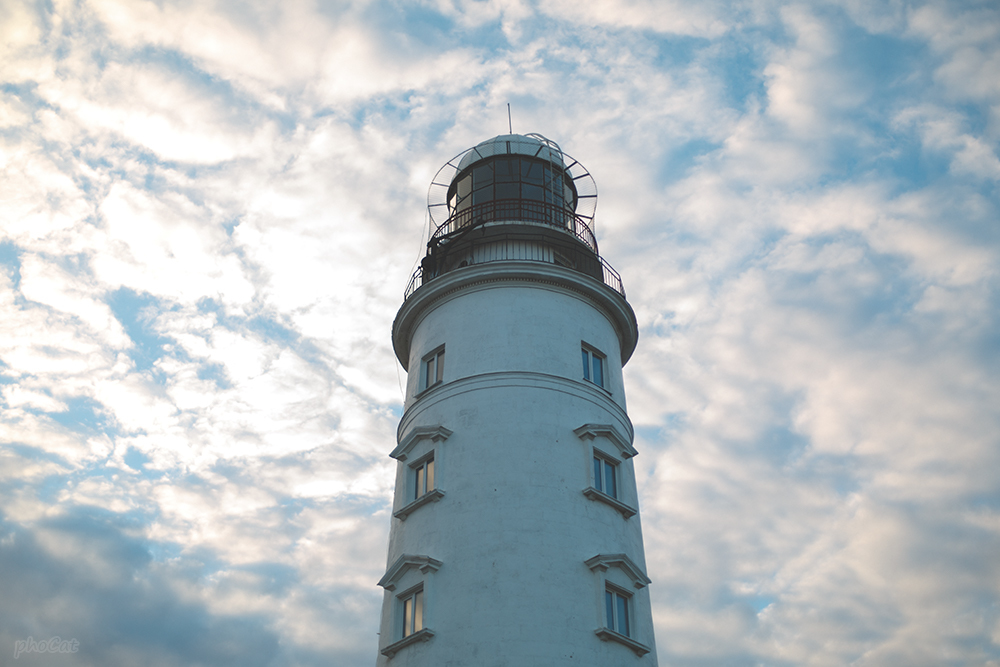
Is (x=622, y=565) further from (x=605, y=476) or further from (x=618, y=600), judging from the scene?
(x=605, y=476)

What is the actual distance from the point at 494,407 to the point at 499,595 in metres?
6.61

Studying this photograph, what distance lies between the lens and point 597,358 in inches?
1230

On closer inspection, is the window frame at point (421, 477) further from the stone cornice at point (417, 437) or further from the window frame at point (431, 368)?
the window frame at point (431, 368)

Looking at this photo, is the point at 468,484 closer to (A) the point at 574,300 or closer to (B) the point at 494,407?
(B) the point at 494,407

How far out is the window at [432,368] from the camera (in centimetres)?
3083

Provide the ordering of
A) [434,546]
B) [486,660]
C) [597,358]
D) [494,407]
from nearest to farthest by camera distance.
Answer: [486,660]
[434,546]
[494,407]
[597,358]

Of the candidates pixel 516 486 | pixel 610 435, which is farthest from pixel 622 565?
pixel 610 435

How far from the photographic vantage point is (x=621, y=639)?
24281mm

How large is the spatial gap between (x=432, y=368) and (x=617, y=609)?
11.3 m

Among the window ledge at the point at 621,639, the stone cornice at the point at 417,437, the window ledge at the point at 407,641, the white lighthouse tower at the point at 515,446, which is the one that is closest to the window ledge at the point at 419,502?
the white lighthouse tower at the point at 515,446

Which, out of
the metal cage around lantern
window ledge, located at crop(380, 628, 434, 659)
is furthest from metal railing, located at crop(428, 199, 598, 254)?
window ledge, located at crop(380, 628, 434, 659)

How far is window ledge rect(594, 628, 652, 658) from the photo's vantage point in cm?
2389

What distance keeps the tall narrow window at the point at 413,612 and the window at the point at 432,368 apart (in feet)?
26.1

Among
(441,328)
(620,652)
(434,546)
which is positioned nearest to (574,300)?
(441,328)
